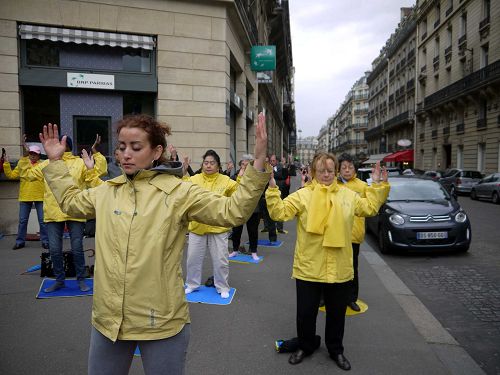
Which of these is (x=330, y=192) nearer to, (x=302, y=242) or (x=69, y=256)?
(x=302, y=242)

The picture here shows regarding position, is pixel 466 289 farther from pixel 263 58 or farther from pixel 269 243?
pixel 263 58

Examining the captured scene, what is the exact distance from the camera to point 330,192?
345 centimetres

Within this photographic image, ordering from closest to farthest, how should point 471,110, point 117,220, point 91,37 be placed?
1. point 117,220
2. point 91,37
3. point 471,110

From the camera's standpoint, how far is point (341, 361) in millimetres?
3383

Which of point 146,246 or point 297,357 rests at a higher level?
point 146,246

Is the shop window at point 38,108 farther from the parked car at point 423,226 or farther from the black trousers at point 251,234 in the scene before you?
the parked car at point 423,226

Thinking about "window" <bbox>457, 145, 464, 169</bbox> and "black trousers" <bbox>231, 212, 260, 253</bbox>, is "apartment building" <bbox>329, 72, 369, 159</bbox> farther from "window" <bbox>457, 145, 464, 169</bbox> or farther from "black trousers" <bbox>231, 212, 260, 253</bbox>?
"black trousers" <bbox>231, 212, 260, 253</bbox>

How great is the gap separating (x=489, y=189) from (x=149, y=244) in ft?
69.5

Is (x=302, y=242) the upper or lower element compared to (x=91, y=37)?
lower

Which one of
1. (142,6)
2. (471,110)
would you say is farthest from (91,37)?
(471,110)

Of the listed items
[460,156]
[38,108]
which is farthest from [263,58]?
[460,156]

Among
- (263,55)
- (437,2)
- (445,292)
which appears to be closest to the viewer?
(445,292)

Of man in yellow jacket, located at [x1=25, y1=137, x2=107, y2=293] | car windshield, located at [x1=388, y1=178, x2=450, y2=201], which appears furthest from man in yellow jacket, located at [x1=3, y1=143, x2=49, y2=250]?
car windshield, located at [x1=388, y1=178, x2=450, y2=201]

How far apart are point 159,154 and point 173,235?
1.59 feet
